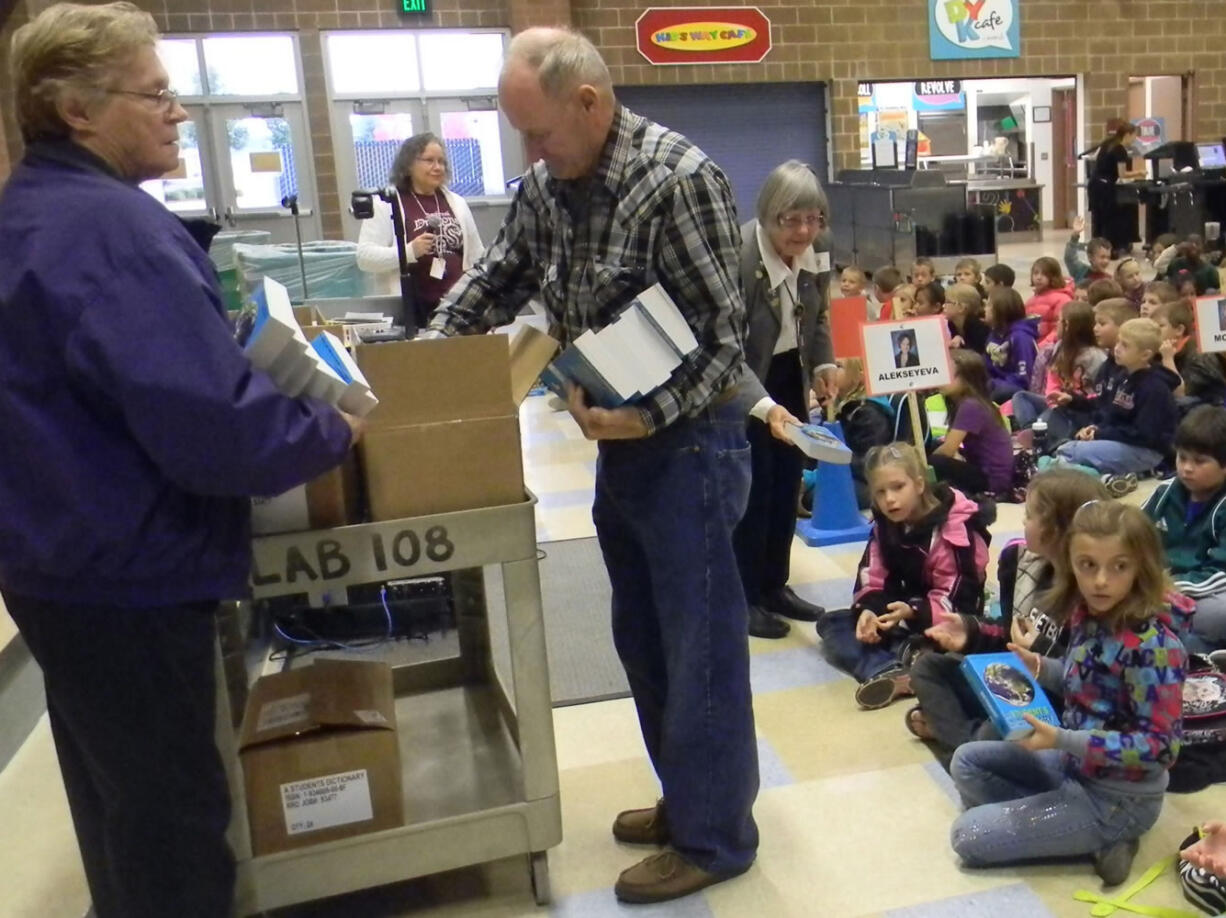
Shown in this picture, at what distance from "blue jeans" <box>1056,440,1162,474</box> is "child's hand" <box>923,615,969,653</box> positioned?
7.19 ft

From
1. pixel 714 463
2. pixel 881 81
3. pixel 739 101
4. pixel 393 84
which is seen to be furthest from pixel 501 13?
pixel 714 463

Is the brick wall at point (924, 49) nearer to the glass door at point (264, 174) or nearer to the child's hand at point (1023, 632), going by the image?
the glass door at point (264, 174)

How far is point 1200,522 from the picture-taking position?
318 centimetres

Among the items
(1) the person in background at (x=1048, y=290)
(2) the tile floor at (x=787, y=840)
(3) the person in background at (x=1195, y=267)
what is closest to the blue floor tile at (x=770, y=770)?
(2) the tile floor at (x=787, y=840)

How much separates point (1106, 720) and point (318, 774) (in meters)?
1.50

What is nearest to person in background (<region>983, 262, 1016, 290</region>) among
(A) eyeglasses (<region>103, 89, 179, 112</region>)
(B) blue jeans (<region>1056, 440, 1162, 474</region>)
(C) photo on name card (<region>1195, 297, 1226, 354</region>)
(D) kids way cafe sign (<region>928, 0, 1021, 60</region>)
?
(B) blue jeans (<region>1056, 440, 1162, 474</region>)

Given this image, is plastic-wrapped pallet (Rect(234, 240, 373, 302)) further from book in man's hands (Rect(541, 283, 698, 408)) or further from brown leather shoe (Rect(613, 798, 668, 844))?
book in man's hands (Rect(541, 283, 698, 408))

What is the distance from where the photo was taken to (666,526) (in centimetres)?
203

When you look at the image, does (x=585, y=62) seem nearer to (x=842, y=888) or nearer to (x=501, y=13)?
(x=842, y=888)

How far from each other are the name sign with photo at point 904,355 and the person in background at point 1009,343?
2.26 metres

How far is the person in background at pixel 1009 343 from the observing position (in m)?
6.03

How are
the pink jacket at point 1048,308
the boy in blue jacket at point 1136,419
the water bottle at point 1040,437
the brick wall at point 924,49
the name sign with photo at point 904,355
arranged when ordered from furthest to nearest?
the brick wall at point 924,49 < the pink jacket at point 1048,308 < the water bottle at point 1040,437 < the boy in blue jacket at point 1136,419 < the name sign with photo at point 904,355

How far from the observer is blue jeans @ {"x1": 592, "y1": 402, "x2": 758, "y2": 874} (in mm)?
2020

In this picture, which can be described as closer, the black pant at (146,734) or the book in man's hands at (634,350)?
the black pant at (146,734)
